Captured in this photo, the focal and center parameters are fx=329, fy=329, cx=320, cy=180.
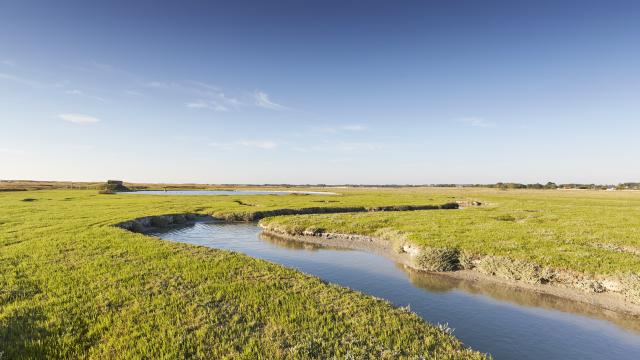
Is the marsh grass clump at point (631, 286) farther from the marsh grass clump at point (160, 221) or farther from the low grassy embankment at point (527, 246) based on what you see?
the marsh grass clump at point (160, 221)

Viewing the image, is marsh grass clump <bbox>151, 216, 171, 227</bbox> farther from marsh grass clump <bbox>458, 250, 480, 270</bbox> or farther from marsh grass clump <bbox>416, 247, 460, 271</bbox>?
marsh grass clump <bbox>458, 250, 480, 270</bbox>

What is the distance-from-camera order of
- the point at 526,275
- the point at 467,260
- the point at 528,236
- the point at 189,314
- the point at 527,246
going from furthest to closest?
the point at 528,236, the point at 527,246, the point at 467,260, the point at 526,275, the point at 189,314

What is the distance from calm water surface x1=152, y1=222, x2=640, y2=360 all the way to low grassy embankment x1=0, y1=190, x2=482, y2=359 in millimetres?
3723

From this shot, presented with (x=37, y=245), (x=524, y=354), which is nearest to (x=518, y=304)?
(x=524, y=354)

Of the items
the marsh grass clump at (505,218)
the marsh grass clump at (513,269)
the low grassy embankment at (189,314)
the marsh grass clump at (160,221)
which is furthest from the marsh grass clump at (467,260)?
the marsh grass clump at (160,221)

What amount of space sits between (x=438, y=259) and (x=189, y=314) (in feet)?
60.0

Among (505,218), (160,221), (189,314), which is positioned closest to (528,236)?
(505,218)

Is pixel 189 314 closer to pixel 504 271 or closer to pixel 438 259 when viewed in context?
pixel 438 259

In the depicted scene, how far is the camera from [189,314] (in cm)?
1298

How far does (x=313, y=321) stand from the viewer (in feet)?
41.6

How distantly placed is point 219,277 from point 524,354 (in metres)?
14.5

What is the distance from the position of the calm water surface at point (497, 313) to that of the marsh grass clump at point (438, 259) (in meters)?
1.07

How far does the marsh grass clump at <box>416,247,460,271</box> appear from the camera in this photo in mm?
24297

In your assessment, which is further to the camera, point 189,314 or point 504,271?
→ point 504,271
